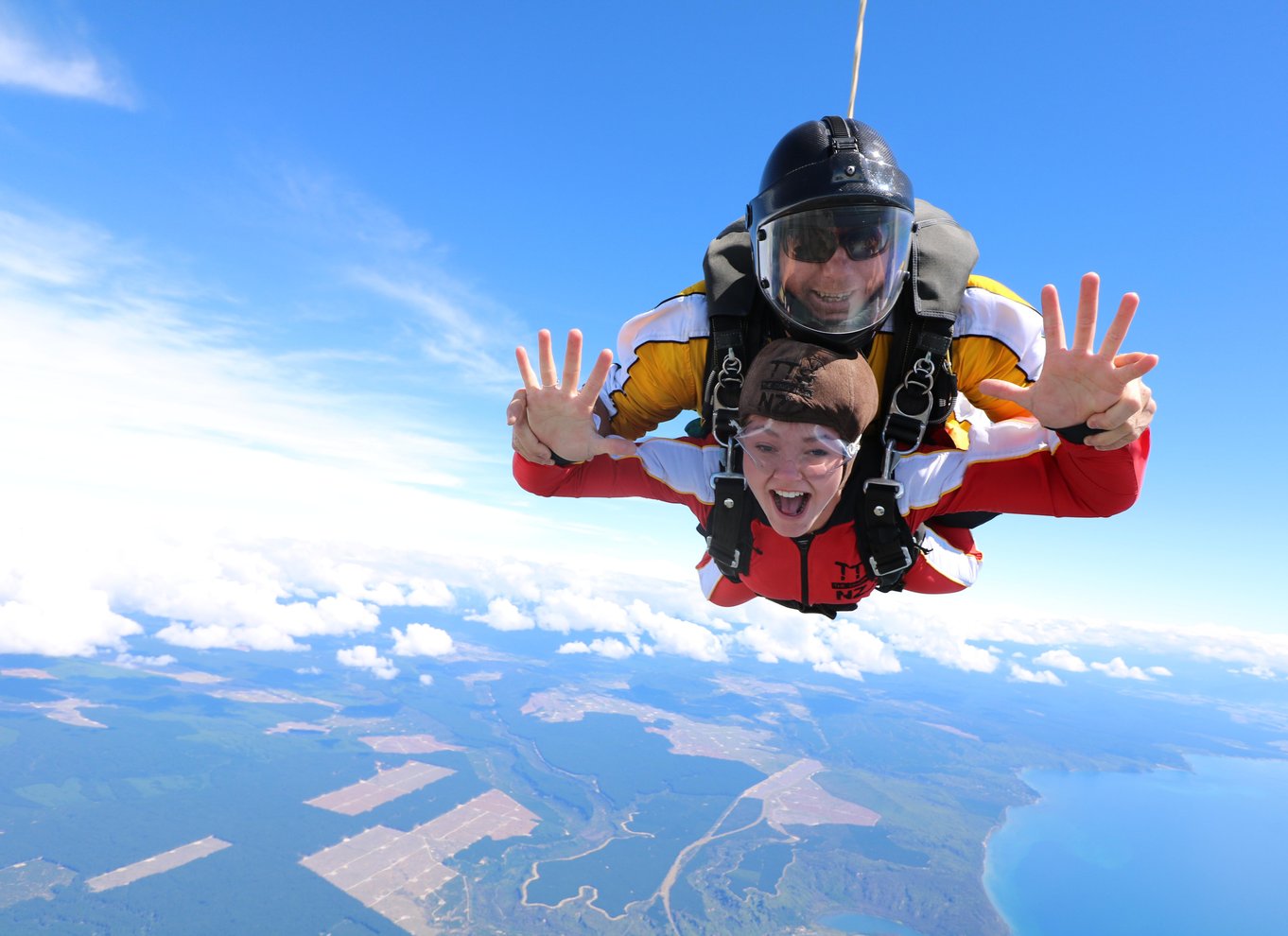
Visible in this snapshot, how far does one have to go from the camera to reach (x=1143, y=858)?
84.6 m

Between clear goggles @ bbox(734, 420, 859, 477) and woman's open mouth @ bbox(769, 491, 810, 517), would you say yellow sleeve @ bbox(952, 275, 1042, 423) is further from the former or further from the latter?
woman's open mouth @ bbox(769, 491, 810, 517)

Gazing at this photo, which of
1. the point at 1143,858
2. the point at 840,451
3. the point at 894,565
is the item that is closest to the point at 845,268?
the point at 840,451

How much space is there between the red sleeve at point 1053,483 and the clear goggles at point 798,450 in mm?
492

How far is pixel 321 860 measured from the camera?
6812 cm

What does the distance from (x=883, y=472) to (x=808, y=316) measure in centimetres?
76

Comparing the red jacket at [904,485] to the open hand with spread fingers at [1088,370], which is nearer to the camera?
the open hand with spread fingers at [1088,370]

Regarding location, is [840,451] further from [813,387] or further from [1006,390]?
[1006,390]

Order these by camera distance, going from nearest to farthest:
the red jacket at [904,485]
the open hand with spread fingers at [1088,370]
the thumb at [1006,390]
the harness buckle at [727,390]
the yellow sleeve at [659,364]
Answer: the open hand with spread fingers at [1088,370], the thumb at [1006,390], the red jacket at [904,485], the harness buckle at [727,390], the yellow sleeve at [659,364]

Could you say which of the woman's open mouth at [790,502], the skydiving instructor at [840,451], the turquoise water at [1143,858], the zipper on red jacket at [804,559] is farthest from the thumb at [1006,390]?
the turquoise water at [1143,858]

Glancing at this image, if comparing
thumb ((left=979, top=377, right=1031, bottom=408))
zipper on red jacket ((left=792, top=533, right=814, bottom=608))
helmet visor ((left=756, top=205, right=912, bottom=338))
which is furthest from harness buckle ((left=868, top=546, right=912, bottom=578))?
helmet visor ((left=756, top=205, right=912, bottom=338))

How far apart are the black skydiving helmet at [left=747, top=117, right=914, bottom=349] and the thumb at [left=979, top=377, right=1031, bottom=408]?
1.47 ft

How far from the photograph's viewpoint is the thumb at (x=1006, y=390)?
2152 mm

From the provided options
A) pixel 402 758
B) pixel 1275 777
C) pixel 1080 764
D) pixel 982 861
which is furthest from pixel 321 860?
pixel 1275 777

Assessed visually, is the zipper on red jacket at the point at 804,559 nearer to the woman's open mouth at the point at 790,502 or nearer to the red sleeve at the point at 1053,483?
the woman's open mouth at the point at 790,502
